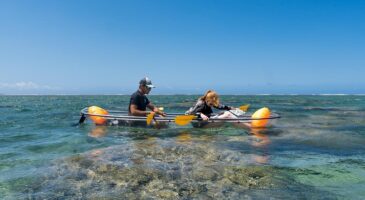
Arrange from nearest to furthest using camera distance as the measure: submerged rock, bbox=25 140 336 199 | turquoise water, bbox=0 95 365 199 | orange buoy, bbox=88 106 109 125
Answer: submerged rock, bbox=25 140 336 199 < turquoise water, bbox=0 95 365 199 < orange buoy, bbox=88 106 109 125

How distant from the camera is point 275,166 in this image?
8773 millimetres

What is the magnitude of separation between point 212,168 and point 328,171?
9.07 ft

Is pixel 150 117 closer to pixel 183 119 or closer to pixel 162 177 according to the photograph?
pixel 183 119

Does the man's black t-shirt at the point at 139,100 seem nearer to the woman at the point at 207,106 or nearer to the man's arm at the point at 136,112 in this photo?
the man's arm at the point at 136,112

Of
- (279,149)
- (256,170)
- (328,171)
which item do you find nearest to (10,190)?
(256,170)

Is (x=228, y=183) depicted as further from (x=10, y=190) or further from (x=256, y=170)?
(x=10, y=190)

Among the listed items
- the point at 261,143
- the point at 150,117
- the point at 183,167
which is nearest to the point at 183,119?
the point at 150,117

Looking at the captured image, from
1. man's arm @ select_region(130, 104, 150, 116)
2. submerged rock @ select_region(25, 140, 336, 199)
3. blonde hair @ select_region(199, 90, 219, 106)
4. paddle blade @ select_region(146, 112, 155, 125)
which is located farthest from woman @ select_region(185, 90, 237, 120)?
submerged rock @ select_region(25, 140, 336, 199)

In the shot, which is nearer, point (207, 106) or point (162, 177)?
point (162, 177)

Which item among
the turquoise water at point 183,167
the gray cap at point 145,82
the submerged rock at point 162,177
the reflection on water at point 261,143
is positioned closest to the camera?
the submerged rock at point 162,177

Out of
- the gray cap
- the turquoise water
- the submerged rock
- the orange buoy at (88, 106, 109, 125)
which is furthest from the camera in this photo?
A: the orange buoy at (88, 106, 109, 125)

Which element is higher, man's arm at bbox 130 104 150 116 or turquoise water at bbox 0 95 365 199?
man's arm at bbox 130 104 150 116

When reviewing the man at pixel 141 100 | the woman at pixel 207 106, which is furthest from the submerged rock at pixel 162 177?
the woman at pixel 207 106

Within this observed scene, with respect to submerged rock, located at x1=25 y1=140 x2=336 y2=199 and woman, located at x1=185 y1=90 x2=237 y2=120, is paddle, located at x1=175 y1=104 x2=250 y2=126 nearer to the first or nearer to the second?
woman, located at x1=185 y1=90 x2=237 y2=120
